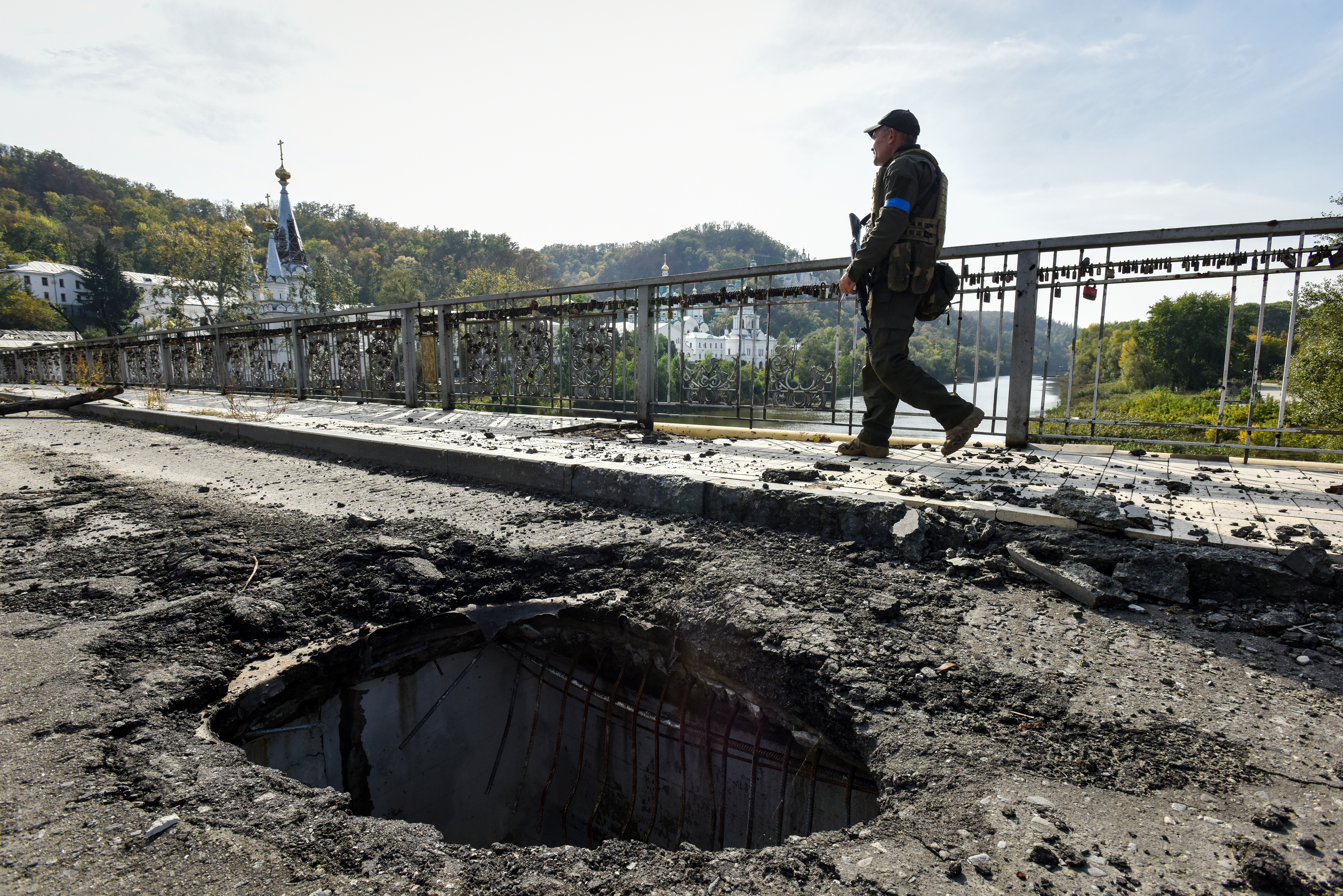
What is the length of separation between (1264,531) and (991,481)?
1249 millimetres

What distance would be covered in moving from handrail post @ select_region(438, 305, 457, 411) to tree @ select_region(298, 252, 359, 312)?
58083mm

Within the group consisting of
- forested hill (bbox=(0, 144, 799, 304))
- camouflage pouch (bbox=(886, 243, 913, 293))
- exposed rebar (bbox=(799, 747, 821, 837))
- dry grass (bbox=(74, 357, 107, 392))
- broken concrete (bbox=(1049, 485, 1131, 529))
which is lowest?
exposed rebar (bbox=(799, 747, 821, 837))

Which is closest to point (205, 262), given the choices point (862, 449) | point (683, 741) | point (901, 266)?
point (862, 449)

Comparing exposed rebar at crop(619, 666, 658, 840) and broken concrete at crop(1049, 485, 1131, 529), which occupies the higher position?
broken concrete at crop(1049, 485, 1131, 529)

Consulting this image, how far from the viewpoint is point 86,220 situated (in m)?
93.6

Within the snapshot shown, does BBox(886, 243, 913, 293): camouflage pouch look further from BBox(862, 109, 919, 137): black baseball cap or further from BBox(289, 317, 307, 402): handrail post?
BBox(289, 317, 307, 402): handrail post

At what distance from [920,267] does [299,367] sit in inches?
483

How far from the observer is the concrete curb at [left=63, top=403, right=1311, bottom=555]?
320 cm

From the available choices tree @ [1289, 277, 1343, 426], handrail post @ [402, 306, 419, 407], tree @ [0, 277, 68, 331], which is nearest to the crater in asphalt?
handrail post @ [402, 306, 419, 407]

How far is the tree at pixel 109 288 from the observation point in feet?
199

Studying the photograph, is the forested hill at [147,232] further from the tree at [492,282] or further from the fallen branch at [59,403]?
the fallen branch at [59,403]

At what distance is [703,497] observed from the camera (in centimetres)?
391

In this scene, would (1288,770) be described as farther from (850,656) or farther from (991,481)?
(991,481)

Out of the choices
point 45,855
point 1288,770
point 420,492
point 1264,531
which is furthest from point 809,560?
point 420,492
